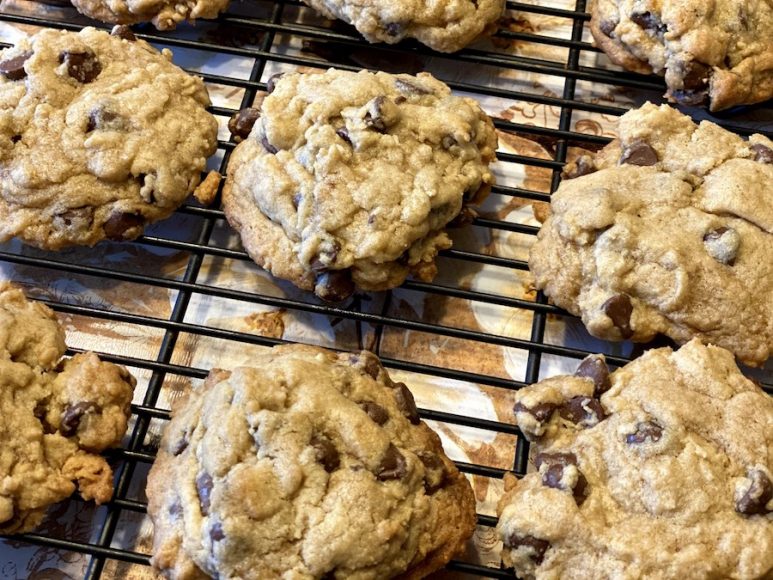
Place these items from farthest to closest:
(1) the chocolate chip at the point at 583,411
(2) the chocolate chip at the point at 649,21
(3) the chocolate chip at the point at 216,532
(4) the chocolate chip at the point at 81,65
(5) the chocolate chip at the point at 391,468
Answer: (2) the chocolate chip at the point at 649,21, (4) the chocolate chip at the point at 81,65, (1) the chocolate chip at the point at 583,411, (5) the chocolate chip at the point at 391,468, (3) the chocolate chip at the point at 216,532

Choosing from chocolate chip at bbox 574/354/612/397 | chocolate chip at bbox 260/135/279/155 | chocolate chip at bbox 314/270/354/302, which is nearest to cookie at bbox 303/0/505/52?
chocolate chip at bbox 260/135/279/155

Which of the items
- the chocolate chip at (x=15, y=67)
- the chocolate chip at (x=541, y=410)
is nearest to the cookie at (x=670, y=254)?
the chocolate chip at (x=541, y=410)

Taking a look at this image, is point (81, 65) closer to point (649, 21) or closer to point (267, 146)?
point (267, 146)

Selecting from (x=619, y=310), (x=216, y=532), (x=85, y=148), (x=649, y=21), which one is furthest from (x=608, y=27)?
(x=216, y=532)

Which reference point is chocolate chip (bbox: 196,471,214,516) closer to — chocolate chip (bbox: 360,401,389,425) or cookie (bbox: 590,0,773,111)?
chocolate chip (bbox: 360,401,389,425)

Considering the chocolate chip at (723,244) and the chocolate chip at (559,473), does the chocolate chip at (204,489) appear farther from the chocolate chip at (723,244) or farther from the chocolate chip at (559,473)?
the chocolate chip at (723,244)
